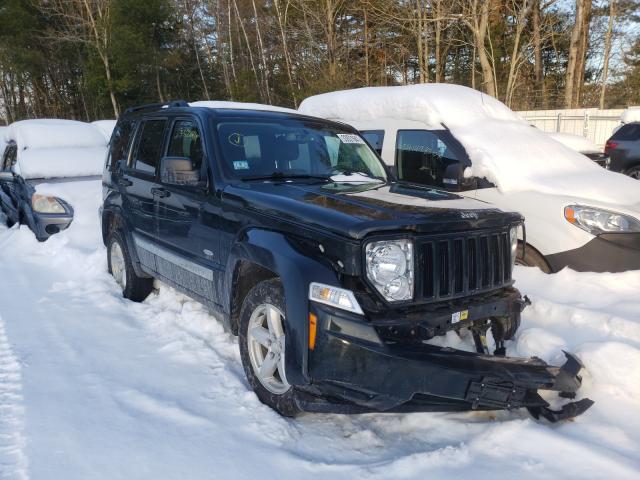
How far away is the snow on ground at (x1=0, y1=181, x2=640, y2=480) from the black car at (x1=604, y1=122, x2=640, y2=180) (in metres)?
9.40

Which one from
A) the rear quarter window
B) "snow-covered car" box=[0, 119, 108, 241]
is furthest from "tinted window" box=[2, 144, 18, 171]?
the rear quarter window

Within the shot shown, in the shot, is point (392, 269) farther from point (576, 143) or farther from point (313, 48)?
point (313, 48)

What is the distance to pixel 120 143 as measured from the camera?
6.03 m

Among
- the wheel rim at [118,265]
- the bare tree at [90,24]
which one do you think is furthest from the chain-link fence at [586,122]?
the bare tree at [90,24]

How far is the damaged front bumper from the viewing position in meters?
2.80

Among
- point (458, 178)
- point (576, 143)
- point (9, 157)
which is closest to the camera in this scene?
point (458, 178)

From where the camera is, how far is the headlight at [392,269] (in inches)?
115

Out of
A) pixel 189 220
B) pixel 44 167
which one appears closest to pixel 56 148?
pixel 44 167

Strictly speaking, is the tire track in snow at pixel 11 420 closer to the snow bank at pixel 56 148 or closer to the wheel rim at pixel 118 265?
the wheel rim at pixel 118 265

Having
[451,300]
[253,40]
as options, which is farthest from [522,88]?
[451,300]

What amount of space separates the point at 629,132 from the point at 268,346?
12818 mm

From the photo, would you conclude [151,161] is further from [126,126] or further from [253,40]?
[253,40]

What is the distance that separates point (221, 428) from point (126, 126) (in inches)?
153

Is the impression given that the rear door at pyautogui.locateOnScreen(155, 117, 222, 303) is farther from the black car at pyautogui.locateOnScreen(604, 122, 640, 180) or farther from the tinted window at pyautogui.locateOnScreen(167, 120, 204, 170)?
the black car at pyautogui.locateOnScreen(604, 122, 640, 180)
